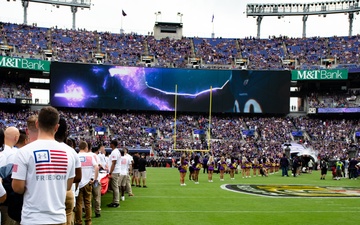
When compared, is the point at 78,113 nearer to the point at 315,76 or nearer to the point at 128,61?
the point at 128,61

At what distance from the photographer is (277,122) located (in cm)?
5838

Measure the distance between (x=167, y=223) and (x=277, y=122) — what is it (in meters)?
48.2

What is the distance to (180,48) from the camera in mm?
64188

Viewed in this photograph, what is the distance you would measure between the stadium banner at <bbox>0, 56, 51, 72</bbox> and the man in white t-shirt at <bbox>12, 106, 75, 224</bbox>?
49877 millimetres

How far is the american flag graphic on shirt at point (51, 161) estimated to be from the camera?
4.72 meters

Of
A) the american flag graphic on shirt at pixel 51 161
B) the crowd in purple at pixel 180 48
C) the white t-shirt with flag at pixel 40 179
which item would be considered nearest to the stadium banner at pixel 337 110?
the crowd in purple at pixel 180 48

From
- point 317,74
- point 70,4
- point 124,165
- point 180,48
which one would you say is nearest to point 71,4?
point 70,4

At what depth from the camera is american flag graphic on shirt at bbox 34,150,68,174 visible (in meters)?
4.72

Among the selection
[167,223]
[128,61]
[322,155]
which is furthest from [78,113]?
[167,223]

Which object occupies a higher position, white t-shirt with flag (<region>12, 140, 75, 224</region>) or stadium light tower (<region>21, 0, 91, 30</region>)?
stadium light tower (<region>21, 0, 91, 30</region>)

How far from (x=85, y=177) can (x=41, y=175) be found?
557 cm

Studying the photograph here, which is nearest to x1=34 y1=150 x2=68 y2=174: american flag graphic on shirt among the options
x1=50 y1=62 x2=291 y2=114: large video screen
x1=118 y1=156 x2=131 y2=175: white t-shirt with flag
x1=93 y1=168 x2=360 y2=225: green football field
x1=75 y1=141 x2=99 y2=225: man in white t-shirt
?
x1=75 y1=141 x2=99 y2=225: man in white t-shirt

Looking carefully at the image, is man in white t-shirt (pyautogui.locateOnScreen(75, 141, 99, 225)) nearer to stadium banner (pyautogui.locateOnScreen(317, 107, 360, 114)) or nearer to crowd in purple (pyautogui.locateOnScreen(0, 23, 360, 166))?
crowd in purple (pyautogui.locateOnScreen(0, 23, 360, 166))

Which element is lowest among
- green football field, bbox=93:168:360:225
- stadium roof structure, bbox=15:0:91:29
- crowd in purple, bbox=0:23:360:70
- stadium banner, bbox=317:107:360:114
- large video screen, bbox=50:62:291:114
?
green football field, bbox=93:168:360:225
